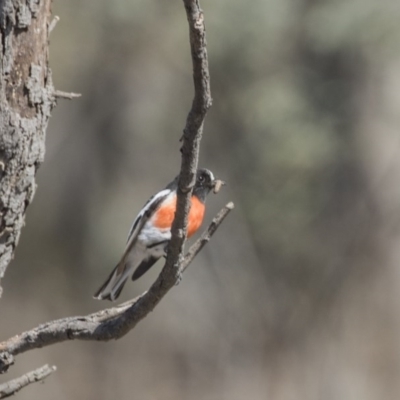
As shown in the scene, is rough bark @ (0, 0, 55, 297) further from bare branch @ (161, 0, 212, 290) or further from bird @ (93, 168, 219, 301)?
bird @ (93, 168, 219, 301)

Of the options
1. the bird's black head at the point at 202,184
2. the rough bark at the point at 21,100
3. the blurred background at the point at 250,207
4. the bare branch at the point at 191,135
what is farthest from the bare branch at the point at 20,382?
the blurred background at the point at 250,207

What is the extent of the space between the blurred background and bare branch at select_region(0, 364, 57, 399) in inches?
233

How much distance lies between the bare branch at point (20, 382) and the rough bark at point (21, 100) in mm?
455

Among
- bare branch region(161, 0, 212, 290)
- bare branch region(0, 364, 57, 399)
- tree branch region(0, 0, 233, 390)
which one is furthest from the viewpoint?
bare branch region(0, 364, 57, 399)

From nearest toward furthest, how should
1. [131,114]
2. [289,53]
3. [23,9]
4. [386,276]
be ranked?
[23,9] → [386,276] → [289,53] → [131,114]

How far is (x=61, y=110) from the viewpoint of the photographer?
412 inches

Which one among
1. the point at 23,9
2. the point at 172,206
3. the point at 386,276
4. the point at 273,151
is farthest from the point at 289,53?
the point at 23,9

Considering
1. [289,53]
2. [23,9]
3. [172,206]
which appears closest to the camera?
[23,9]

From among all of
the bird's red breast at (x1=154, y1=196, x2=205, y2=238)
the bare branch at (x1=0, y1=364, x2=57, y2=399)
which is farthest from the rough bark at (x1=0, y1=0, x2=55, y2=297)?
the bird's red breast at (x1=154, y1=196, x2=205, y2=238)

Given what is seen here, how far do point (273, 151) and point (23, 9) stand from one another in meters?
6.59

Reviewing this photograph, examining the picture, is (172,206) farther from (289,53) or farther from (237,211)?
(289,53)

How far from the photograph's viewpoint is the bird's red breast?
418 centimetres

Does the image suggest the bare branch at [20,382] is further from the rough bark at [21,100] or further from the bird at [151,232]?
the bird at [151,232]

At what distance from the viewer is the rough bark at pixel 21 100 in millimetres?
2531
